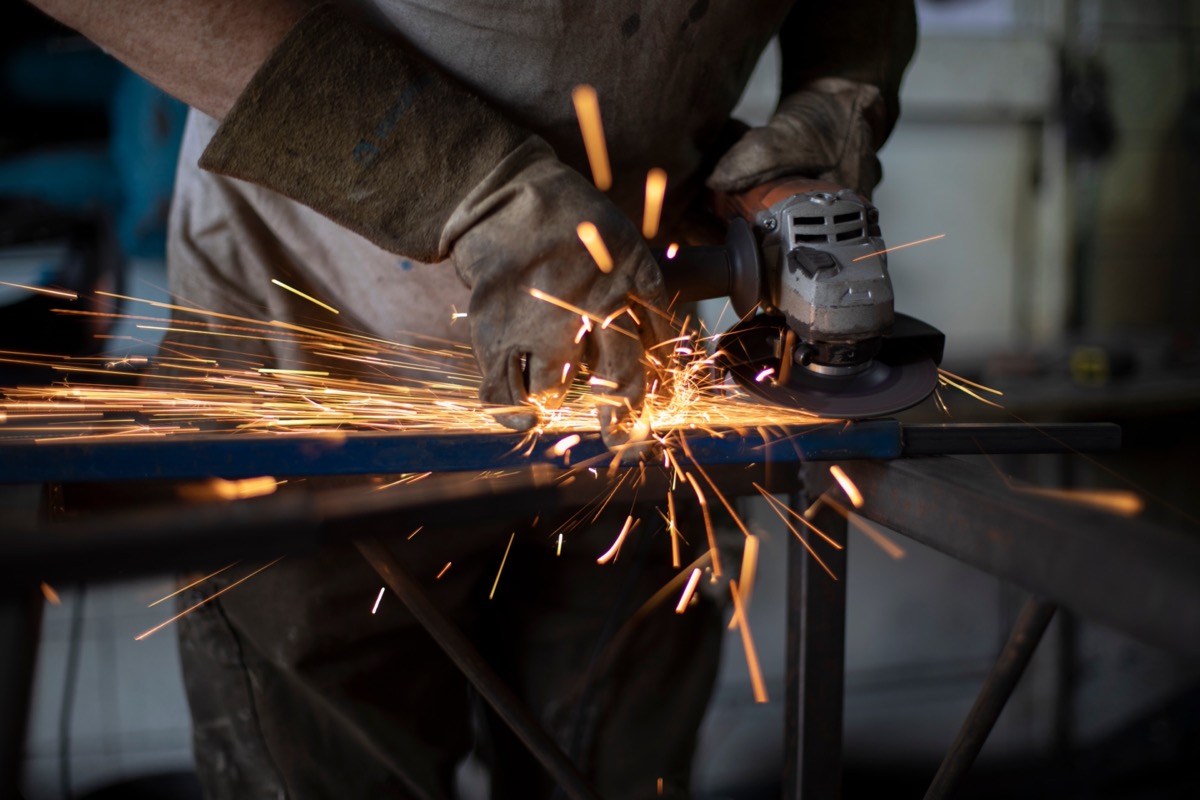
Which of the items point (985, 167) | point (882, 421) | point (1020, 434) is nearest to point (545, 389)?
point (882, 421)

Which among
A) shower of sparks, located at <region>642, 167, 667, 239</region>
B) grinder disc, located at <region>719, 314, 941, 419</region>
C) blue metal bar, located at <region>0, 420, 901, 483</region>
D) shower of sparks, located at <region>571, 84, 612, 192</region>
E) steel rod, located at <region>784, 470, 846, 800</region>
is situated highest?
shower of sparks, located at <region>571, 84, 612, 192</region>

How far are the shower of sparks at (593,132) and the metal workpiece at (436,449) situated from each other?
0.45 metres

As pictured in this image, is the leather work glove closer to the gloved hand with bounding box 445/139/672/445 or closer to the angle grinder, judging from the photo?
the gloved hand with bounding box 445/139/672/445

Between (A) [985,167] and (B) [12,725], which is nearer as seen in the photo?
(B) [12,725]

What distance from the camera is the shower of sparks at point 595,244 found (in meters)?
0.96

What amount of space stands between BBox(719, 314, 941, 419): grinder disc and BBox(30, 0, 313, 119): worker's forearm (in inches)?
24.6

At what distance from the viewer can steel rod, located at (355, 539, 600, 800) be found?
98 cm

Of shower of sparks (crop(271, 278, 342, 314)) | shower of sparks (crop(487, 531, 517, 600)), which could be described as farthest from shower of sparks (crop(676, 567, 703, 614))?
shower of sparks (crop(271, 278, 342, 314))

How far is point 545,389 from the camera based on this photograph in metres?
1.00

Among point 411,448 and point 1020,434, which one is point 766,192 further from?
point 411,448

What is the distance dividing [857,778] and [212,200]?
2.55 metres

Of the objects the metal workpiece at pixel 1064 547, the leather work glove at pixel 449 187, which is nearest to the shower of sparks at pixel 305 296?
the leather work glove at pixel 449 187

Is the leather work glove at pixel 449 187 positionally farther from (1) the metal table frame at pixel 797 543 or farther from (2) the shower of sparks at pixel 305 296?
(2) the shower of sparks at pixel 305 296

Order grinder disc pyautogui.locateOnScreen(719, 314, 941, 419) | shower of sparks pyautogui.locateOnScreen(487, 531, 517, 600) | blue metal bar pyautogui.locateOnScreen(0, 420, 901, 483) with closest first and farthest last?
blue metal bar pyautogui.locateOnScreen(0, 420, 901, 483) → grinder disc pyautogui.locateOnScreen(719, 314, 941, 419) → shower of sparks pyautogui.locateOnScreen(487, 531, 517, 600)
